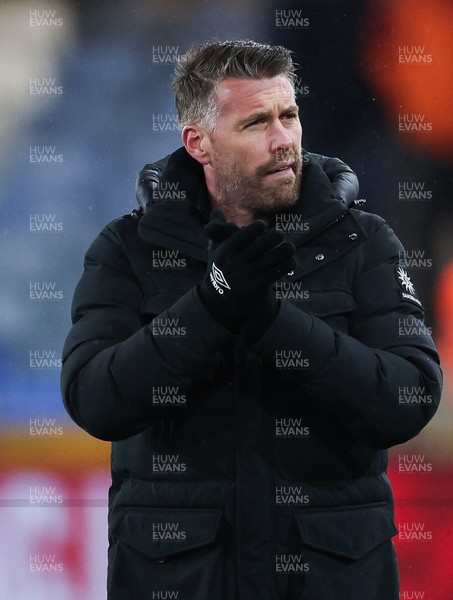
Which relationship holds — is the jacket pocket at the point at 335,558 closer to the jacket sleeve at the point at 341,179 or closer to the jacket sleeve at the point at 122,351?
the jacket sleeve at the point at 122,351

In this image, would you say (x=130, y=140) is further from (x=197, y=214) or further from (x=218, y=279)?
(x=218, y=279)

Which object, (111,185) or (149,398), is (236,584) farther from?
(111,185)

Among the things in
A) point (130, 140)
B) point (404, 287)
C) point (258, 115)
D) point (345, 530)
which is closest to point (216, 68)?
point (258, 115)

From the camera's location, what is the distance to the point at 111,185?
8.47 ft

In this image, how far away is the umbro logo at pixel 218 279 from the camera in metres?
0.94

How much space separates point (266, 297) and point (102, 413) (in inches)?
8.8

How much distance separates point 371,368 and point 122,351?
268 millimetres

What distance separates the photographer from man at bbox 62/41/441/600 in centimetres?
99

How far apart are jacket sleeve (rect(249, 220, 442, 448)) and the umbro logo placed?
7cm

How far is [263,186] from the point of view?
1.15 m

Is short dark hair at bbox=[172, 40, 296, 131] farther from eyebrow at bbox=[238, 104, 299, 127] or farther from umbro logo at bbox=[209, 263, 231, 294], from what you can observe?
umbro logo at bbox=[209, 263, 231, 294]

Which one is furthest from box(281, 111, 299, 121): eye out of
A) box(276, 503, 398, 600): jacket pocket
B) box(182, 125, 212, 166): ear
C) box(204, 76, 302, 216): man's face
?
box(276, 503, 398, 600): jacket pocket

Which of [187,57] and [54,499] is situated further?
[54,499]

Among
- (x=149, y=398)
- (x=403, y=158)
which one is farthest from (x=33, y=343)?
(x=149, y=398)
